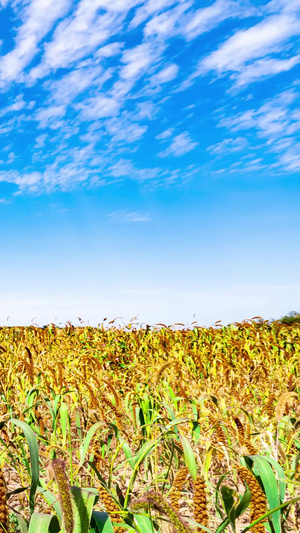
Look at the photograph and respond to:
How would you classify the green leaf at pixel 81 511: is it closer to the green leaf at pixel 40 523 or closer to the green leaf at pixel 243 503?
the green leaf at pixel 40 523

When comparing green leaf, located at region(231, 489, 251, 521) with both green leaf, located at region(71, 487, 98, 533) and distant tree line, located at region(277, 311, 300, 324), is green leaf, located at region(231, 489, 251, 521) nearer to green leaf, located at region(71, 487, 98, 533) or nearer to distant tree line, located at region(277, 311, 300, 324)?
green leaf, located at region(71, 487, 98, 533)

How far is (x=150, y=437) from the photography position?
3131 millimetres

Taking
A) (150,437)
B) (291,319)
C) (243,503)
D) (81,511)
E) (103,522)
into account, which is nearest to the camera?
(81,511)

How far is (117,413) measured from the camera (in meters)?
3.01

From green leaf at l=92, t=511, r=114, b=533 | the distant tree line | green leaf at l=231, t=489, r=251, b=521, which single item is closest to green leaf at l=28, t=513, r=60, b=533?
green leaf at l=92, t=511, r=114, b=533

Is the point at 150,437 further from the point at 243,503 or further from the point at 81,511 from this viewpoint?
the point at 81,511

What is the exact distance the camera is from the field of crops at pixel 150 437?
54.9 inches

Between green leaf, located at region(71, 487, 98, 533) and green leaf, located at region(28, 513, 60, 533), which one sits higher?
green leaf, located at region(71, 487, 98, 533)

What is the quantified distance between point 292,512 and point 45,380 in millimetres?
3065

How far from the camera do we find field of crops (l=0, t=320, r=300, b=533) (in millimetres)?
1395

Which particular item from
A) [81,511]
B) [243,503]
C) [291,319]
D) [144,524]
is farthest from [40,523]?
[291,319]

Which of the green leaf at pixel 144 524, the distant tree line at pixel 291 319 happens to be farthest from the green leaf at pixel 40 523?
the distant tree line at pixel 291 319

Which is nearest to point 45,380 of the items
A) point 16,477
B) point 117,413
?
point 16,477

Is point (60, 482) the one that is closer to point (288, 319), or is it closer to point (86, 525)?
point (86, 525)
